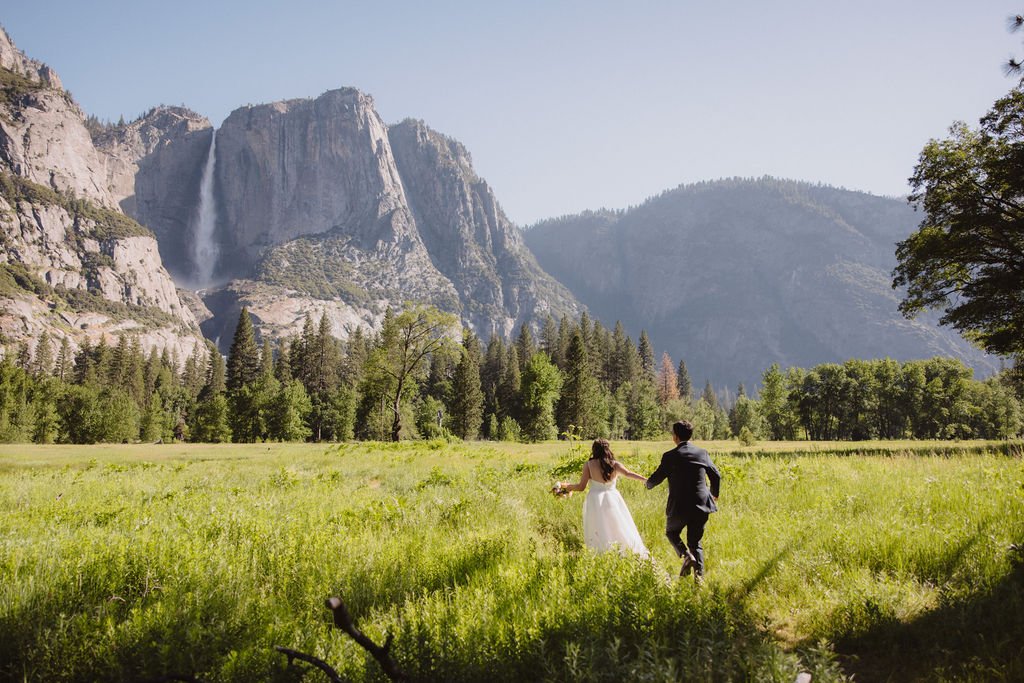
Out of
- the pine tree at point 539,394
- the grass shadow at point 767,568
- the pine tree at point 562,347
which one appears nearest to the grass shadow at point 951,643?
the grass shadow at point 767,568

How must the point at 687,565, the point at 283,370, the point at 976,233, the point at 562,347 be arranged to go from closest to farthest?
the point at 687,565 → the point at 976,233 → the point at 283,370 → the point at 562,347

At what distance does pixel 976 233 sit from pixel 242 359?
292ft

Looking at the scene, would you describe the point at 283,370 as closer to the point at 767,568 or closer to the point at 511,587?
the point at 511,587

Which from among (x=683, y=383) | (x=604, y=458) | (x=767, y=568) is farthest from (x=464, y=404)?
(x=683, y=383)

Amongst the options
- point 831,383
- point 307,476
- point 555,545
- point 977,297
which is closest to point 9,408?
point 307,476

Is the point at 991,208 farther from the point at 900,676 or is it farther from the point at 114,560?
the point at 114,560

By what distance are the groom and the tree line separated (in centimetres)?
3199

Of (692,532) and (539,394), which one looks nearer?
(692,532)

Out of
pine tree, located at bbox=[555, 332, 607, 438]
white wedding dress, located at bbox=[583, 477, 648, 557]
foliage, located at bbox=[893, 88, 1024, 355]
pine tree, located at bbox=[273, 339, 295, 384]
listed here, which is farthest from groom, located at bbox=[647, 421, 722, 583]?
pine tree, located at bbox=[273, 339, 295, 384]

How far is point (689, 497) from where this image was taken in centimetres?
679

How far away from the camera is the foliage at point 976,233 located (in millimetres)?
19125

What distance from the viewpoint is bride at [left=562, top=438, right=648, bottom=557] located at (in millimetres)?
6926

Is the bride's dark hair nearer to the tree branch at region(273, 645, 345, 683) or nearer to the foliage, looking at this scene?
the tree branch at region(273, 645, 345, 683)

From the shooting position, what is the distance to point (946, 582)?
5473 millimetres
